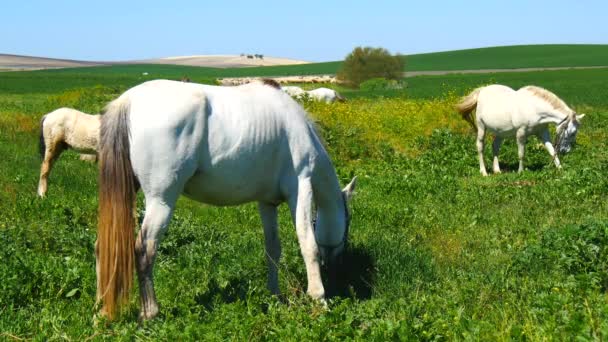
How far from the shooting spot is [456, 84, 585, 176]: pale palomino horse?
15906 millimetres

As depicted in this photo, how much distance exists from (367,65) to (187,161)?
57665 millimetres

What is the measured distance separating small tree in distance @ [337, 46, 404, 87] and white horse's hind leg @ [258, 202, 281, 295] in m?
54.8

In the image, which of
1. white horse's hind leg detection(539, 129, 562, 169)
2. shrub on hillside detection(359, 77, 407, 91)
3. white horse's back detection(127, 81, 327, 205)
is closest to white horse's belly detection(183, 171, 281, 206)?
white horse's back detection(127, 81, 327, 205)

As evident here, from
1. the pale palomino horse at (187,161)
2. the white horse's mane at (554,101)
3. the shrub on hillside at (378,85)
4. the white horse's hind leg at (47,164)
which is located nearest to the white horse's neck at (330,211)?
the pale palomino horse at (187,161)

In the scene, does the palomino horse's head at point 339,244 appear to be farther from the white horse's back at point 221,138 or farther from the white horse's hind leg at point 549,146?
the white horse's hind leg at point 549,146

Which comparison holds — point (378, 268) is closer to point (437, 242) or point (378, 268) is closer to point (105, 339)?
point (437, 242)

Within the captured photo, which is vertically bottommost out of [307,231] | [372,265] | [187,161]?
[372,265]

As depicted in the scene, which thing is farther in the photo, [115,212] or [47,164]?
[47,164]

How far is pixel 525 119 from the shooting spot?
52.7ft

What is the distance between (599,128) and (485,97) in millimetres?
6470

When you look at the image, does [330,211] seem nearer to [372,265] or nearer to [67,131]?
[372,265]

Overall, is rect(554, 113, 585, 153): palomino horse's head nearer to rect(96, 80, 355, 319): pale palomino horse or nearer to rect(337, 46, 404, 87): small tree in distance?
rect(96, 80, 355, 319): pale palomino horse

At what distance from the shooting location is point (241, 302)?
6.23 metres

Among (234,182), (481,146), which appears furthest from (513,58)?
(234,182)
